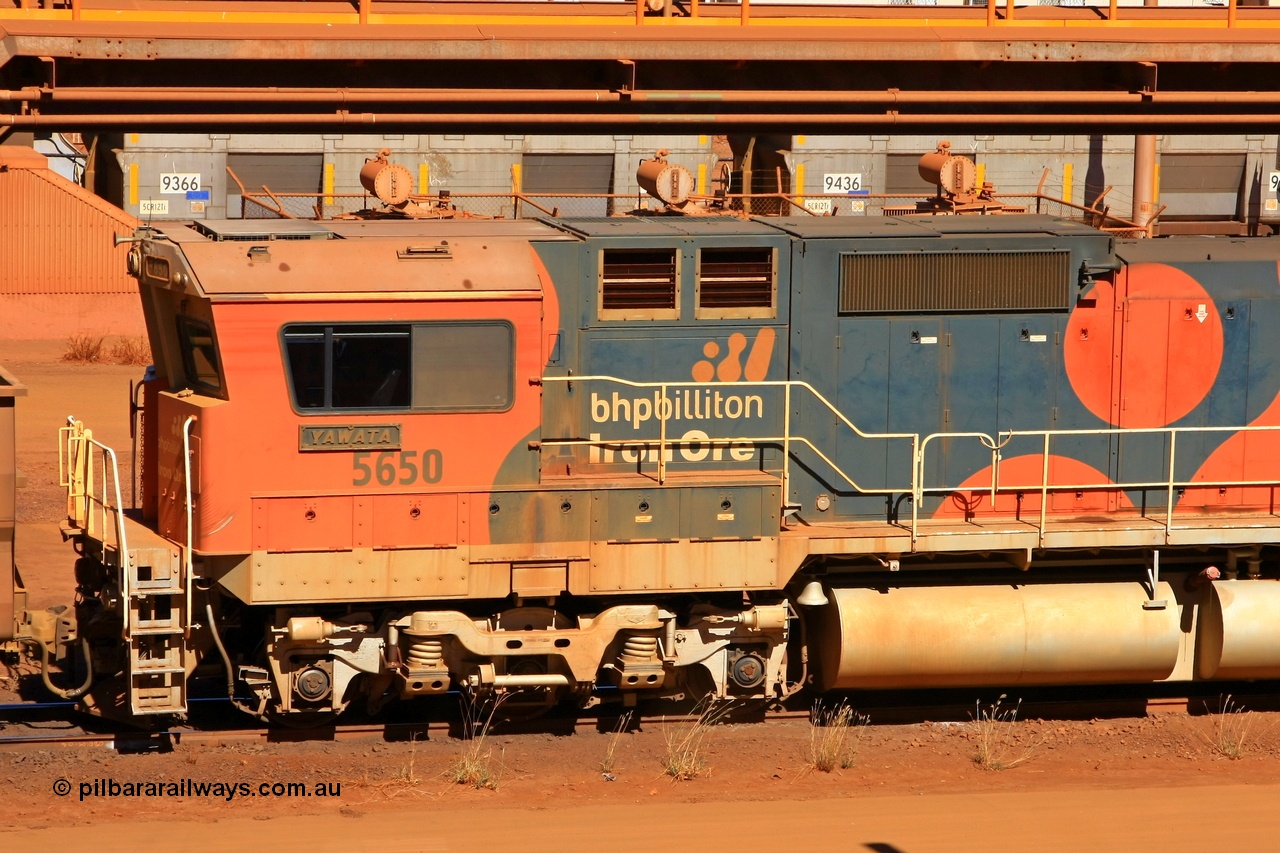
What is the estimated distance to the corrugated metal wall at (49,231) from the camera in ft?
102

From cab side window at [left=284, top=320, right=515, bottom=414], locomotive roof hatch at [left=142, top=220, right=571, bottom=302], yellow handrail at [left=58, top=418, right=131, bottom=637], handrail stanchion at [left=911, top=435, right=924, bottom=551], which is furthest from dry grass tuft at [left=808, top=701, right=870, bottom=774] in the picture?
yellow handrail at [left=58, top=418, right=131, bottom=637]

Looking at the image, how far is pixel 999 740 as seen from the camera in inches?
488

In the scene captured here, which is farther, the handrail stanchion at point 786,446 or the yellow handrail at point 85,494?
the handrail stanchion at point 786,446

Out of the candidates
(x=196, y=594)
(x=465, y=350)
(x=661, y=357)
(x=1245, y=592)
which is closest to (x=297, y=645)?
(x=196, y=594)

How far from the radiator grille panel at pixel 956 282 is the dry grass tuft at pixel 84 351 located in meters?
21.0

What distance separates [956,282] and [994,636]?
286 centimetres

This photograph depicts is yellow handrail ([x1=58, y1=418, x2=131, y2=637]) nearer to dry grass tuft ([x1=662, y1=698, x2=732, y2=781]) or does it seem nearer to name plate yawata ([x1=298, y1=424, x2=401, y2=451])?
name plate yawata ([x1=298, y1=424, x2=401, y2=451])

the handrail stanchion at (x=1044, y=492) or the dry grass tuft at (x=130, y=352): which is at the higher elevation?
the dry grass tuft at (x=130, y=352)

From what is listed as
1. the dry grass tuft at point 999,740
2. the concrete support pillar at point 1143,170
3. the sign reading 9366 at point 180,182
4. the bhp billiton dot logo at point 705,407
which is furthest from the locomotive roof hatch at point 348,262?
the sign reading 9366 at point 180,182

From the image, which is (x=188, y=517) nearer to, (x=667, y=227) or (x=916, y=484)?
(x=667, y=227)

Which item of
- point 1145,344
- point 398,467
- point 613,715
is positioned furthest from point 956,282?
point 398,467

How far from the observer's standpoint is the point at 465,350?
11.4 metres

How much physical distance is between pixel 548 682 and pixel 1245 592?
5756mm

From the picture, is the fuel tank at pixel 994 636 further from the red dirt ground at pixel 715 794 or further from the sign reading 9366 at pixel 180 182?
the sign reading 9366 at pixel 180 182
